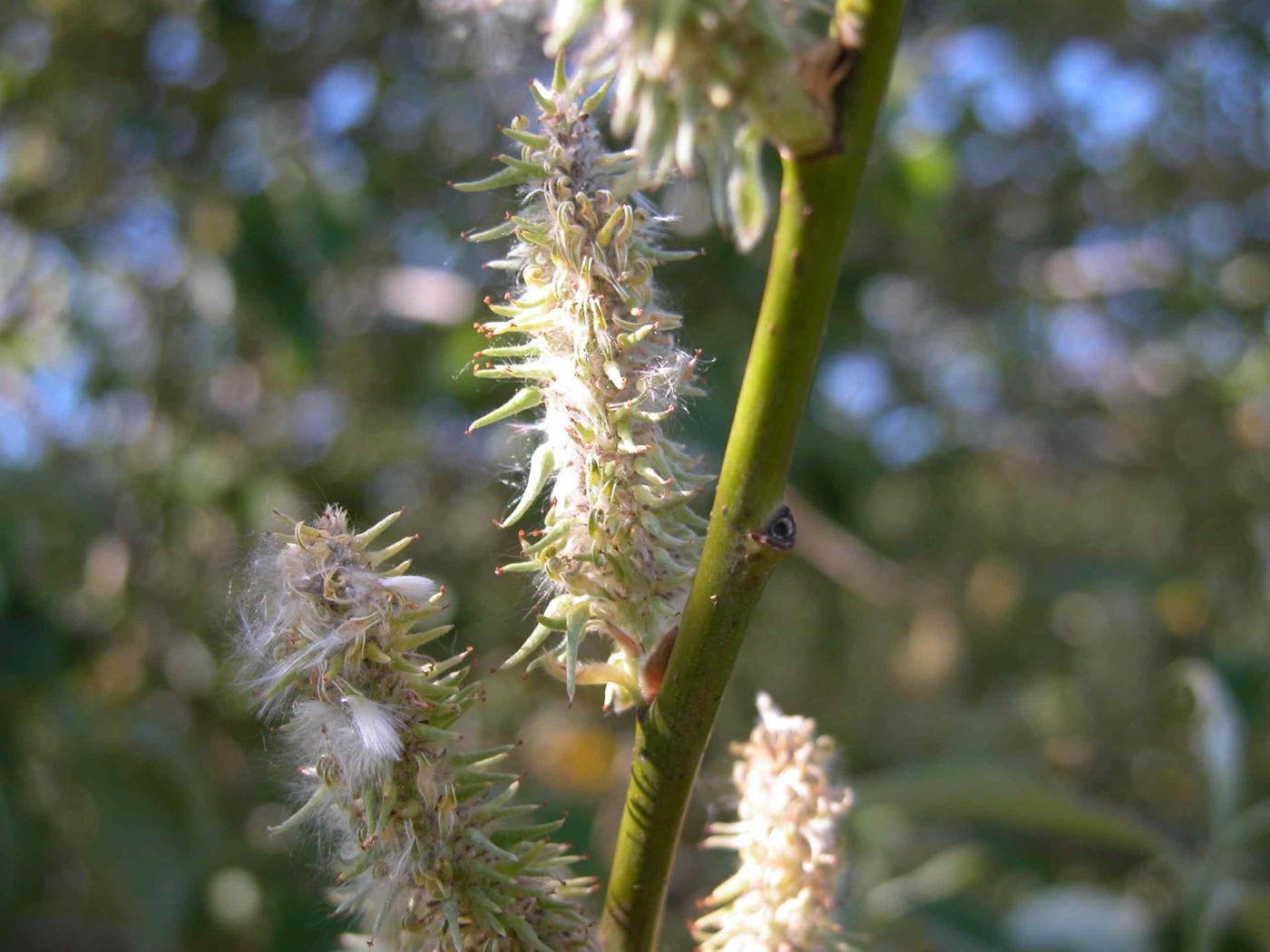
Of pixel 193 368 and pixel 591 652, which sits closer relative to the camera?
pixel 591 652

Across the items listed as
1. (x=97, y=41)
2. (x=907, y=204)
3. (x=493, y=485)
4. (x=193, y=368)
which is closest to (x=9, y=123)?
(x=97, y=41)

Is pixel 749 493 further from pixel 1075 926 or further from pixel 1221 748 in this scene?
pixel 1075 926

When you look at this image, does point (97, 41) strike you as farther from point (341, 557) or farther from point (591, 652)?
point (341, 557)

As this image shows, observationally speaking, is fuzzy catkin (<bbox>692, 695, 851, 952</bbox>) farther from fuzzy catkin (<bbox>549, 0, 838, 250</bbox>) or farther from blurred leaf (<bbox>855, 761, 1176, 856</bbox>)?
blurred leaf (<bbox>855, 761, 1176, 856</bbox>)

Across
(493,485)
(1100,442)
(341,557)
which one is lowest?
Result: (1100,442)

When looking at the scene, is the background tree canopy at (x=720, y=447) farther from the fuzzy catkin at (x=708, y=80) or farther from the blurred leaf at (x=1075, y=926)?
the fuzzy catkin at (x=708, y=80)
